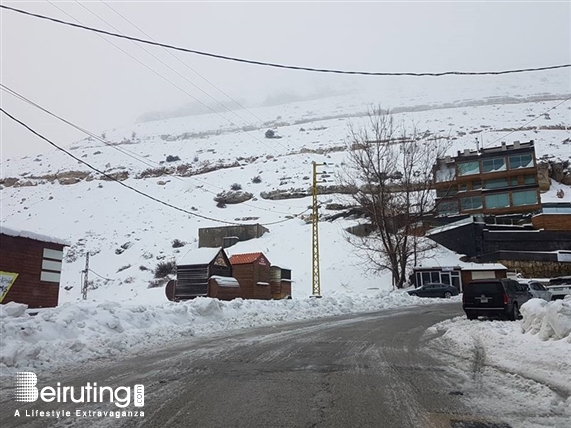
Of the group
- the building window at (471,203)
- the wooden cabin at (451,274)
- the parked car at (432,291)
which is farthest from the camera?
the building window at (471,203)

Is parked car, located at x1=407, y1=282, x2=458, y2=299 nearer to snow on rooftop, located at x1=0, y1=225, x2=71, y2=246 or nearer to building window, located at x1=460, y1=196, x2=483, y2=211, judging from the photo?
building window, located at x1=460, y1=196, x2=483, y2=211

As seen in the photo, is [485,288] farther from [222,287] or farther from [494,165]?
[494,165]

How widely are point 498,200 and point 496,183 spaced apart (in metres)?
3.39

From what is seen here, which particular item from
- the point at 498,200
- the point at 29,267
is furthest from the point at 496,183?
the point at 29,267

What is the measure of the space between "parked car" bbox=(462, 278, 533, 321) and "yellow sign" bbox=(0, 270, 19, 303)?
17034mm

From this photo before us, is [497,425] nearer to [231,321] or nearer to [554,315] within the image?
[554,315]

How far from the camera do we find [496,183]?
62750 mm

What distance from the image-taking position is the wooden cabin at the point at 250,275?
30.8 metres

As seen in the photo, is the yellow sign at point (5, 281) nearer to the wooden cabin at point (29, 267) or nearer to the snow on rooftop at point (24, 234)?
the wooden cabin at point (29, 267)

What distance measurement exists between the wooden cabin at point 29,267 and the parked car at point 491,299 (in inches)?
652

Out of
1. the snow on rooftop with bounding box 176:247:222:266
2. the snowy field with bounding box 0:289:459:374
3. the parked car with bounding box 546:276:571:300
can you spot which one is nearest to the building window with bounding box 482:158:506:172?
the parked car with bounding box 546:276:571:300

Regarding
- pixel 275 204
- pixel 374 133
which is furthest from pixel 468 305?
pixel 275 204

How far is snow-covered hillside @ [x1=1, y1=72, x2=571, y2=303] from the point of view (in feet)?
171

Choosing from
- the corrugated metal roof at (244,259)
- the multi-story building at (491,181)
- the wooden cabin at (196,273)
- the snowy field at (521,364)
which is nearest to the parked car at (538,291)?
the snowy field at (521,364)
